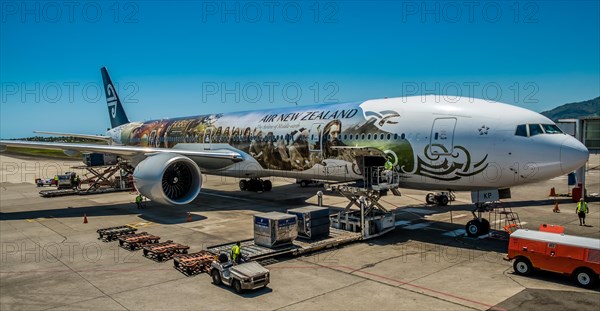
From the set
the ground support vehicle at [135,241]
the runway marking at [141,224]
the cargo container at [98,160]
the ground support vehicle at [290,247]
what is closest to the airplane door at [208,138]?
the cargo container at [98,160]

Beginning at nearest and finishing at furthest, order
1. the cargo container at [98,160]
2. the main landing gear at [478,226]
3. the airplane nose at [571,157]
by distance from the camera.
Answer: the airplane nose at [571,157] → the main landing gear at [478,226] → the cargo container at [98,160]

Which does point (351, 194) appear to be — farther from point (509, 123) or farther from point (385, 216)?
point (509, 123)

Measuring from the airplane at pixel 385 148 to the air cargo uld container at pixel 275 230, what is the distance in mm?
5127

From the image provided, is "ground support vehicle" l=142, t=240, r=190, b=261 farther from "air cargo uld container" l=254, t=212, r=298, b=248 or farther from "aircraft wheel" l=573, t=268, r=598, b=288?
"aircraft wheel" l=573, t=268, r=598, b=288

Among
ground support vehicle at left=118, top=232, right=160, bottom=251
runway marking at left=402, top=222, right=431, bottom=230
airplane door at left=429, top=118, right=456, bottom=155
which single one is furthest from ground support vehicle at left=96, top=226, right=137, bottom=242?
airplane door at left=429, top=118, right=456, bottom=155

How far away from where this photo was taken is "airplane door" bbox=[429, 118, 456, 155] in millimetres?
15773

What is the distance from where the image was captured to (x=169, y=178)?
853 inches

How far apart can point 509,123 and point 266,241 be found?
888 centimetres

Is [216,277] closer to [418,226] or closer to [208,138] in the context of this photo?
[418,226]

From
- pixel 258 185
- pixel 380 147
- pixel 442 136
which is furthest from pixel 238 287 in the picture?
pixel 258 185

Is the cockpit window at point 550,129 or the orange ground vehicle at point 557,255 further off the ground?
the cockpit window at point 550,129

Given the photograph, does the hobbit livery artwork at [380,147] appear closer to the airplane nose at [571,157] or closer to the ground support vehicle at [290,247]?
the airplane nose at [571,157]

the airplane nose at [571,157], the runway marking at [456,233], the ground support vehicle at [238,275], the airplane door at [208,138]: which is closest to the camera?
the ground support vehicle at [238,275]

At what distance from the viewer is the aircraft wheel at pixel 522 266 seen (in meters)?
11.7
